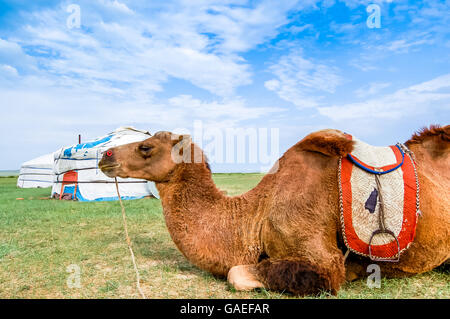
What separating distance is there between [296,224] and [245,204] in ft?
2.16

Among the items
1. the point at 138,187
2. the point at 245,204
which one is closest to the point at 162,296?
the point at 245,204

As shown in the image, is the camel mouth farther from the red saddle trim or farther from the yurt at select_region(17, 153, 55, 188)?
the yurt at select_region(17, 153, 55, 188)

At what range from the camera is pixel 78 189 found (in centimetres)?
1353

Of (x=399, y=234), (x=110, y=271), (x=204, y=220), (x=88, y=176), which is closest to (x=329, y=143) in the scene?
(x=399, y=234)

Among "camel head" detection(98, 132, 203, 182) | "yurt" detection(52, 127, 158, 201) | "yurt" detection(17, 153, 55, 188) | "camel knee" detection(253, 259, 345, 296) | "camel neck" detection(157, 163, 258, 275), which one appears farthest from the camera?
"yurt" detection(17, 153, 55, 188)

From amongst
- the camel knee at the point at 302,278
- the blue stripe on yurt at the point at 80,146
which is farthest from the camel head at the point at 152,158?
the blue stripe on yurt at the point at 80,146

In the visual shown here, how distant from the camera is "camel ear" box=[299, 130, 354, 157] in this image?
305 cm

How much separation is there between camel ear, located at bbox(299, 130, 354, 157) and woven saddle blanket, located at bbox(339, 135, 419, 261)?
0.69ft

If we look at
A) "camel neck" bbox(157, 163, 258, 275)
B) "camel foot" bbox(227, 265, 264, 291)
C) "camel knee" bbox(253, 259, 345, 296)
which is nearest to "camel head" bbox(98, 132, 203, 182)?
"camel neck" bbox(157, 163, 258, 275)

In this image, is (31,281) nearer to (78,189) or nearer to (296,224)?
(296,224)

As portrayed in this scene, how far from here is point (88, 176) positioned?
13.5 m

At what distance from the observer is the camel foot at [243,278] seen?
9.39ft

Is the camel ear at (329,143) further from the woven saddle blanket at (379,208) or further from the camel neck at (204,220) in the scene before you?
the camel neck at (204,220)
